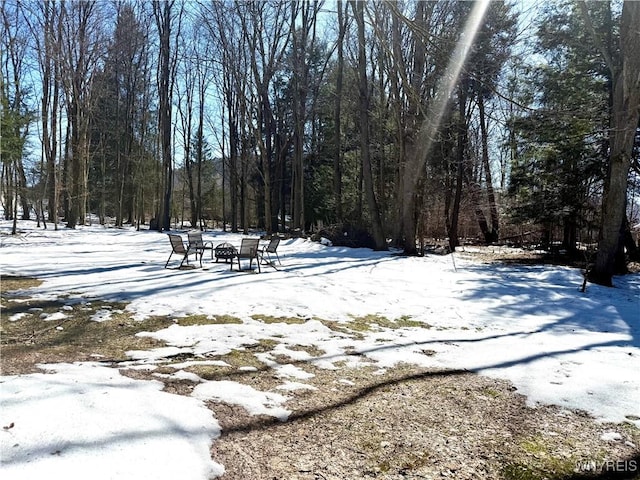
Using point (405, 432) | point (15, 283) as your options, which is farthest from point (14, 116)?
point (405, 432)

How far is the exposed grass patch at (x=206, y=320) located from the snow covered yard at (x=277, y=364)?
24 mm

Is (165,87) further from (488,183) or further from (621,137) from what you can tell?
(621,137)

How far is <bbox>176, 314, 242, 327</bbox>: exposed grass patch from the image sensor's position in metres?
5.17

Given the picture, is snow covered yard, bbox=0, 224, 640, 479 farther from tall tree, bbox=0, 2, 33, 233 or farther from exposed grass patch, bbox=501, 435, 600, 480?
tall tree, bbox=0, 2, 33, 233

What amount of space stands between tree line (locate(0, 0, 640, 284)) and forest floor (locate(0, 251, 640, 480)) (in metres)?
2.70

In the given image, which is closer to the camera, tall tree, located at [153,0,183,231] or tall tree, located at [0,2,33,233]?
tall tree, located at [0,2,33,233]

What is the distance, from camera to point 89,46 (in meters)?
20.0

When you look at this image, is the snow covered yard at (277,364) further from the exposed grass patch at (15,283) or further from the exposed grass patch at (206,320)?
the exposed grass patch at (15,283)

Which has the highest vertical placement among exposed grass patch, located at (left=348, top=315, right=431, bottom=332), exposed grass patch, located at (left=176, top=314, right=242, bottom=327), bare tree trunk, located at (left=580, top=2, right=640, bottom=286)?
bare tree trunk, located at (left=580, top=2, right=640, bottom=286)

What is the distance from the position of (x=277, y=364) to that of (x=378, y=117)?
16.7 meters

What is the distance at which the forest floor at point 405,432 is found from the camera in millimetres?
2258

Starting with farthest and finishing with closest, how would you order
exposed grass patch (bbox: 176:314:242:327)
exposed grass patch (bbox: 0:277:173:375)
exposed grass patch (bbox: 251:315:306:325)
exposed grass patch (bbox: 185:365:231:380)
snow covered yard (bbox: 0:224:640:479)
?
1. exposed grass patch (bbox: 251:315:306:325)
2. exposed grass patch (bbox: 176:314:242:327)
3. exposed grass patch (bbox: 0:277:173:375)
4. exposed grass patch (bbox: 185:365:231:380)
5. snow covered yard (bbox: 0:224:640:479)

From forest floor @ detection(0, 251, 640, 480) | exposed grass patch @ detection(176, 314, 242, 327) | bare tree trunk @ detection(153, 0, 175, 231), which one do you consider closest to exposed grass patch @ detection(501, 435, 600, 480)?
forest floor @ detection(0, 251, 640, 480)

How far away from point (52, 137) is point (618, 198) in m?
25.6
